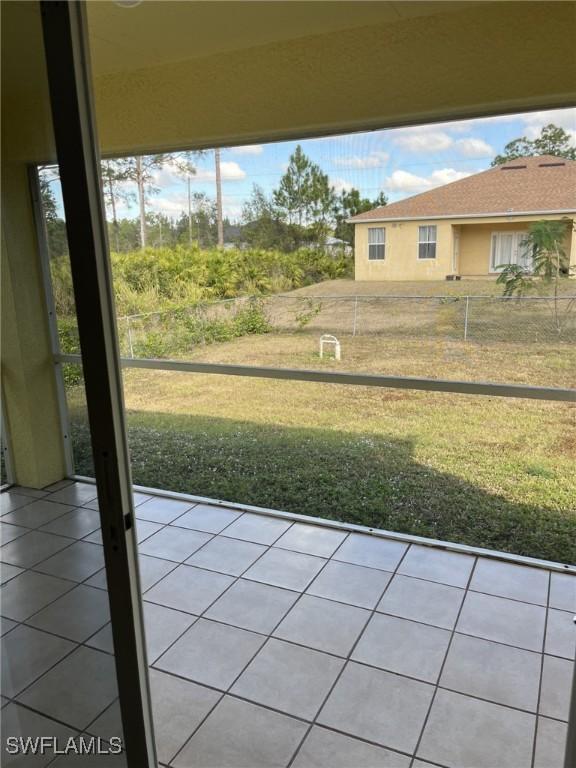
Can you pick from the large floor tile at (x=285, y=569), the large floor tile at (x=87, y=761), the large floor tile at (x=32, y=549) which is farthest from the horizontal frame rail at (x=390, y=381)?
the large floor tile at (x=87, y=761)

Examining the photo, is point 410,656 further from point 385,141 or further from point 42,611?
point 385,141

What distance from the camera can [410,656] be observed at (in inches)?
81.0

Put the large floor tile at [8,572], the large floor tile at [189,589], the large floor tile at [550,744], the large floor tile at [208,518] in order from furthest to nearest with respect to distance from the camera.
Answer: the large floor tile at [208,518]
the large floor tile at [189,589]
the large floor tile at [550,744]
the large floor tile at [8,572]

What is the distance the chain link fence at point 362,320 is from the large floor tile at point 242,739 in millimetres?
2608

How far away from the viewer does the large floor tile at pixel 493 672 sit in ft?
6.09

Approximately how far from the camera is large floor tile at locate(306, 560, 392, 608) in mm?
2426

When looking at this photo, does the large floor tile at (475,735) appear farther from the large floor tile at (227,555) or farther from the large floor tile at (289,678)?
the large floor tile at (227,555)

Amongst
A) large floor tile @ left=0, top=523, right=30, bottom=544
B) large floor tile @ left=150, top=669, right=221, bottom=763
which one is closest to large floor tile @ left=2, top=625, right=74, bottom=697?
large floor tile @ left=0, top=523, right=30, bottom=544

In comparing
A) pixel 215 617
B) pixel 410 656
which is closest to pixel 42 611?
pixel 215 617

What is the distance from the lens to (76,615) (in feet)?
4.51

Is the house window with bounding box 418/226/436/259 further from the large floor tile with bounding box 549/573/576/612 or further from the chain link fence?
the large floor tile with bounding box 549/573/576/612

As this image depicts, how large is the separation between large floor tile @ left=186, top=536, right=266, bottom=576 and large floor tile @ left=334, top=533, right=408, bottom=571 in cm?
44

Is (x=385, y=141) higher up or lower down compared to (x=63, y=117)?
higher up

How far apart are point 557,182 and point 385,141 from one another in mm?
946
